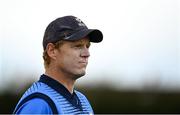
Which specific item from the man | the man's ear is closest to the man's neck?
the man

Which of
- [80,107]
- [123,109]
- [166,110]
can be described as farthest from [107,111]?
[80,107]

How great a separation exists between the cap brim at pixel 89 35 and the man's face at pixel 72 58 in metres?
0.04

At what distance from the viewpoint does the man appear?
3.59m

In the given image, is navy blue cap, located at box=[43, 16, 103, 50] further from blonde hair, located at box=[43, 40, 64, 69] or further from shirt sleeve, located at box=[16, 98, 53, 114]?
shirt sleeve, located at box=[16, 98, 53, 114]

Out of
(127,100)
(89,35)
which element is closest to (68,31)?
(89,35)

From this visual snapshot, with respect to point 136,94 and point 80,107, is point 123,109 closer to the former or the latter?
point 136,94

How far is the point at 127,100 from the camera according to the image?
11531mm

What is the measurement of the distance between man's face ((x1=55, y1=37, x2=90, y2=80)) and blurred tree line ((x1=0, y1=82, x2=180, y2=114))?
748 cm

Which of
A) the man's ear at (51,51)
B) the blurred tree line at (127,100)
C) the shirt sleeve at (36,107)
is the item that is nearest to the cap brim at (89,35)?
the man's ear at (51,51)

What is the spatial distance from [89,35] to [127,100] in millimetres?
7811

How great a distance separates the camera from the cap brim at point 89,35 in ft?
12.1

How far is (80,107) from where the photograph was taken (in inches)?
147

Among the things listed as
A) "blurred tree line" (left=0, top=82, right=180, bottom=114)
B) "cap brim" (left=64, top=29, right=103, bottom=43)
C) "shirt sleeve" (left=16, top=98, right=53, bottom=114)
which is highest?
"cap brim" (left=64, top=29, right=103, bottom=43)

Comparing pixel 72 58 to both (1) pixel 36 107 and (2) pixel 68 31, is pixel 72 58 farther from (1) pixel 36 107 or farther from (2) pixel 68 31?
(1) pixel 36 107
